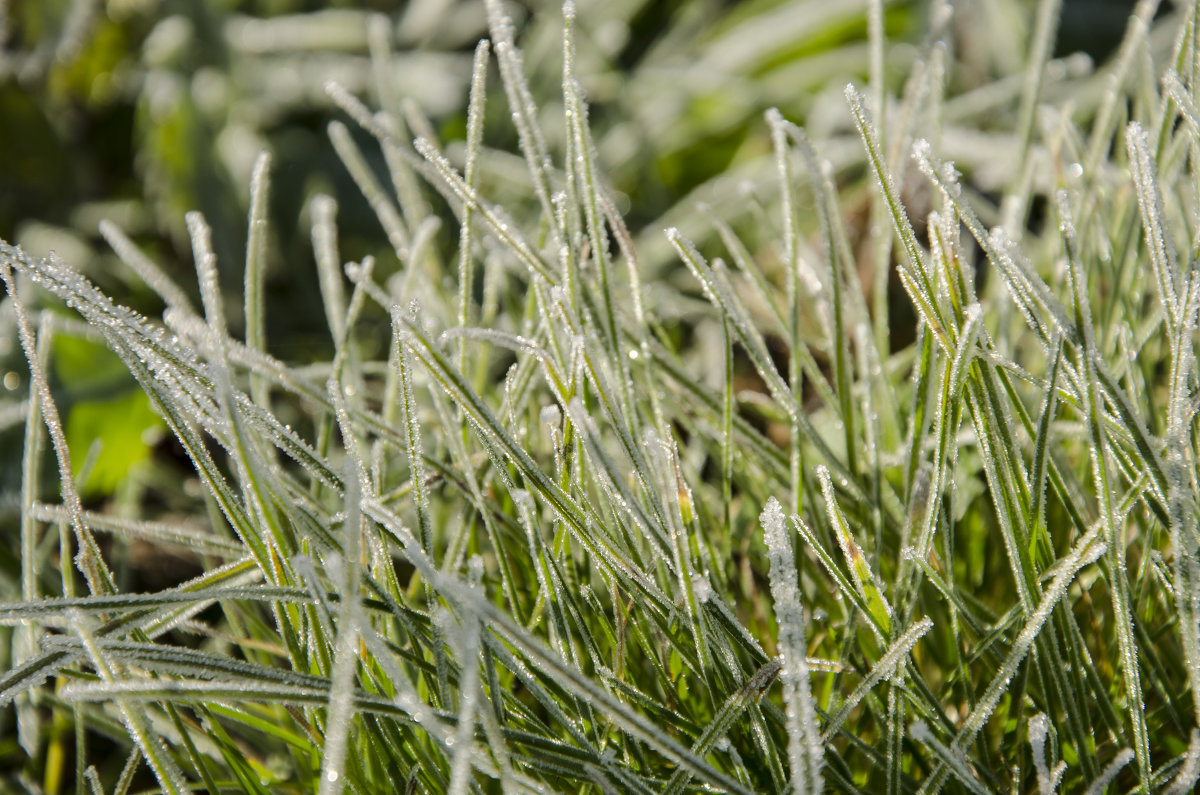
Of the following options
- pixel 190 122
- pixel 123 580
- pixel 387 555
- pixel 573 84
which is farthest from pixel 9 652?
pixel 190 122

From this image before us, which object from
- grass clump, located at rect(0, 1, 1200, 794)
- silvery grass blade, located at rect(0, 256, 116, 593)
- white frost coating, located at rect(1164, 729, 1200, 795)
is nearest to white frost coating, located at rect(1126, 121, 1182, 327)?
grass clump, located at rect(0, 1, 1200, 794)

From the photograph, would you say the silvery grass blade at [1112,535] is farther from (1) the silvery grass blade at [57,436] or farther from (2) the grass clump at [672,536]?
(1) the silvery grass blade at [57,436]

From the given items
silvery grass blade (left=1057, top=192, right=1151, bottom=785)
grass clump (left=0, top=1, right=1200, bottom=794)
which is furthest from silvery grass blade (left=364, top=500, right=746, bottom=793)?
silvery grass blade (left=1057, top=192, right=1151, bottom=785)

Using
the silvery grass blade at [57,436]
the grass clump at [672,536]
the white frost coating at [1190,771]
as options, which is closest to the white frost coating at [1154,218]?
the grass clump at [672,536]

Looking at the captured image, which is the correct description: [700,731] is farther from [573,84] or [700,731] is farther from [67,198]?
[67,198]

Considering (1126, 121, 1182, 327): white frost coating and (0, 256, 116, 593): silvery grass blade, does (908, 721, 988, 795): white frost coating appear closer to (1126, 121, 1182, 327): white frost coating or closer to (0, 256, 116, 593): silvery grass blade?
(1126, 121, 1182, 327): white frost coating

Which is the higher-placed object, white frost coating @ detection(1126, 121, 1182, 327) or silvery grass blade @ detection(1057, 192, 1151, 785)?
white frost coating @ detection(1126, 121, 1182, 327)

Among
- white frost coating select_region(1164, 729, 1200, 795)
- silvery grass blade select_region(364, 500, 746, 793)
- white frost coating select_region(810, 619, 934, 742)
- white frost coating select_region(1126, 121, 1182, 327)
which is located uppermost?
white frost coating select_region(1126, 121, 1182, 327)

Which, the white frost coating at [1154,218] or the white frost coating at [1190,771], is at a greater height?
the white frost coating at [1154,218]
